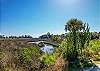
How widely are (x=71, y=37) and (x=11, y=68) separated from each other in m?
10.8

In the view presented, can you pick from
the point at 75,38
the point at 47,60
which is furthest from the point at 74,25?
the point at 47,60

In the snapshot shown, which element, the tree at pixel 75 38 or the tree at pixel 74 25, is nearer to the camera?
the tree at pixel 75 38

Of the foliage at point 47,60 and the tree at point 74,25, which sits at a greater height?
the tree at point 74,25

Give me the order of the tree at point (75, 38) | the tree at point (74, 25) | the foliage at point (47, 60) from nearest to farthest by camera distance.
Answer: the foliage at point (47, 60) → the tree at point (75, 38) → the tree at point (74, 25)

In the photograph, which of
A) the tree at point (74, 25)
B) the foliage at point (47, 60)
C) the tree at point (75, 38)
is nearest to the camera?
the foliage at point (47, 60)

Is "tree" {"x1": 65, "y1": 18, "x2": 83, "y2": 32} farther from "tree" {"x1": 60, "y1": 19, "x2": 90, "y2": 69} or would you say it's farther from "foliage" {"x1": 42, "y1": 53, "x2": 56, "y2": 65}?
"foliage" {"x1": 42, "y1": 53, "x2": 56, "y2": 65}

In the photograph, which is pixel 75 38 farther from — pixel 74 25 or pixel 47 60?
pixel 47 60

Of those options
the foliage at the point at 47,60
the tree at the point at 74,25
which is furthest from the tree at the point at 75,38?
the foliage at the point at 47,60

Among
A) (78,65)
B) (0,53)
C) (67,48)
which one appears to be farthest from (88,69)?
(0,53)

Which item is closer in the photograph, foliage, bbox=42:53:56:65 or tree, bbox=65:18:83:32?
foliage, bbox=42:53:56:65

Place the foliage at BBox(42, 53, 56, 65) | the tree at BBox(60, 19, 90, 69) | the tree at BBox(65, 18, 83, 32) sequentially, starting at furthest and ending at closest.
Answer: the tree at BBox(65, 18, 83, 32) < the tree at BBox(60, 19, 90, 69) < the foliage at BBox(42, 53, 56, 65)

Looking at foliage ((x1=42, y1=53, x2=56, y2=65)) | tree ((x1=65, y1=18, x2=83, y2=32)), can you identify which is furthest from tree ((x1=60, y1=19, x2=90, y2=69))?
foliage ((x1=42, y1=53, x2=56, y2=65))

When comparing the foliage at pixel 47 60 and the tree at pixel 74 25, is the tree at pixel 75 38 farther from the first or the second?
the foliage at pixel 47 60

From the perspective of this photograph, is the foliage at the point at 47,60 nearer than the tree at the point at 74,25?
Yes
